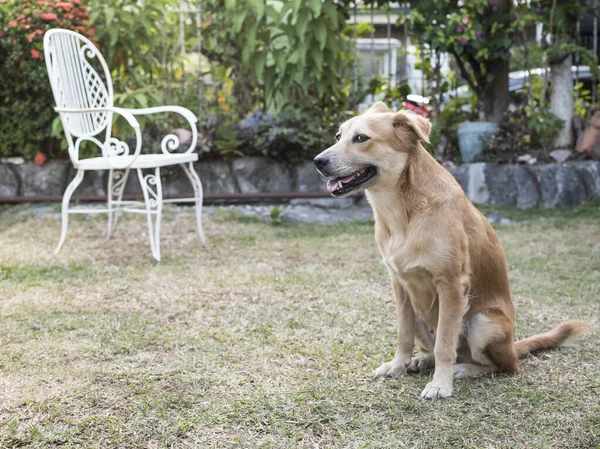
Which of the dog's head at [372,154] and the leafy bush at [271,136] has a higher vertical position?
the dog's head at [372,154]

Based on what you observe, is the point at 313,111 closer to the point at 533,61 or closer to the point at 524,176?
the point at 524,176

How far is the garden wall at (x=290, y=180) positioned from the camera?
6820mm

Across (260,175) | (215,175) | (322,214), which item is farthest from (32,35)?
(322,214)

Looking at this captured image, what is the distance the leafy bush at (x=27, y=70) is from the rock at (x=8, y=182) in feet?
0.62

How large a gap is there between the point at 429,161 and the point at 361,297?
1.45 metres

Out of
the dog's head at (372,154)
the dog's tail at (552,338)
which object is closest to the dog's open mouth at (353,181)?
the dog's head at (372,154)

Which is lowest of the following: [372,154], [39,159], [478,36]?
[39,159]

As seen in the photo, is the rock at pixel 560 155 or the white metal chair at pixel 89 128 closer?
the white metal chair at pixel 89 128

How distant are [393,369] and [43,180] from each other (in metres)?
5.55

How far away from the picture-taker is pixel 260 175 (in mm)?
7207

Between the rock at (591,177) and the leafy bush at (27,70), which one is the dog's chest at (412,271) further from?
the leafy bush at (27,70)

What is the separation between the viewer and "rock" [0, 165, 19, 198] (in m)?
7.09

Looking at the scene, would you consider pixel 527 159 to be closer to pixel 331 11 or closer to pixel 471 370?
pixel 331 11

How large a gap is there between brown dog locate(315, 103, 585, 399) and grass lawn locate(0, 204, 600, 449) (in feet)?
0.53
